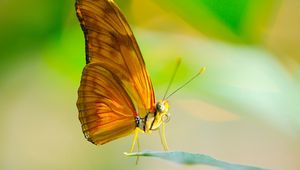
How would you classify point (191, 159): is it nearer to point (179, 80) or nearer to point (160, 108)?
point (160, 108)

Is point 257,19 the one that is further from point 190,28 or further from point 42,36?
point 42,36

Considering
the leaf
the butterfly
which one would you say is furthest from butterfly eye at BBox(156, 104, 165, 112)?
the leaf

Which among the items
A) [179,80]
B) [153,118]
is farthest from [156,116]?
[179,80]

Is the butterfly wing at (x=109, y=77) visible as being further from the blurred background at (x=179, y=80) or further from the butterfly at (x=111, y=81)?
the blurred background at (x=179, y=80)

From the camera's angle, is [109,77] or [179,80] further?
[179,80]

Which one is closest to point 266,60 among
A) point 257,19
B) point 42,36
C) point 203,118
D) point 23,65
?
point 257,19

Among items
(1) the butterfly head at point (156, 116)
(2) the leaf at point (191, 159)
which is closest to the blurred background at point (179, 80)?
(1) the butterfly head at point (156, 116)

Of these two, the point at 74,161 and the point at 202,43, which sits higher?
the point at 202,43
